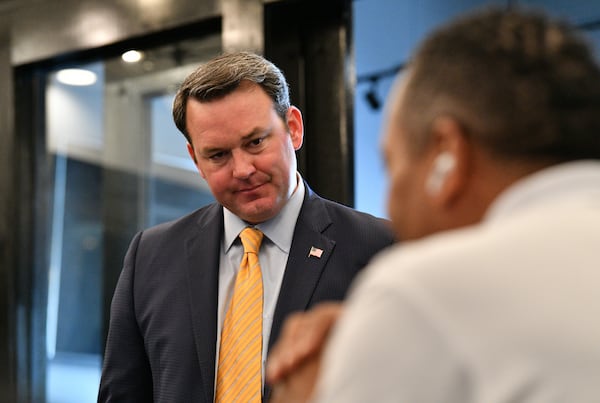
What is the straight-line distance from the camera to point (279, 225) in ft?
7.23

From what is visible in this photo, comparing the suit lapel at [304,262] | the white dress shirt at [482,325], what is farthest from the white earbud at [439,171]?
Result: the suit lapel at [304,262]

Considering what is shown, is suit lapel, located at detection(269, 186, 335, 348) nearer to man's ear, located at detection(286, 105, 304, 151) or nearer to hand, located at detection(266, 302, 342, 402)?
man's ear, located at detection(286, 105, 304, 151)

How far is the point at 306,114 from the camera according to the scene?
11.1ft

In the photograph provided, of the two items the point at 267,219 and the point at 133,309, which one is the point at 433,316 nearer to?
the point at 267,219

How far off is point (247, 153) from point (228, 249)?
0.84ft

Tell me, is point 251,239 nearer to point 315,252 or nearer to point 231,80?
point 315,252

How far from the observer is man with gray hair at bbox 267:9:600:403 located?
70cm

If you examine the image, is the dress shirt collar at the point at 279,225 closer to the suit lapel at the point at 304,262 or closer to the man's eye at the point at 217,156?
the suit lapel at the point at 304,262

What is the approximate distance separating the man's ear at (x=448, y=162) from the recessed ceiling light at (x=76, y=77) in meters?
3.49

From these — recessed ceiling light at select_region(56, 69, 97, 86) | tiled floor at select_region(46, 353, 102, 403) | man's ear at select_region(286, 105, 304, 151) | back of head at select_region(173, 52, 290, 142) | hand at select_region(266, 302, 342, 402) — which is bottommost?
tiled floor at select_region(46, 353, 102, 403)

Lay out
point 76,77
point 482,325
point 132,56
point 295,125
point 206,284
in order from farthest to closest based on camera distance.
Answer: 1. point 76,77
2. point 132,56
3. point 295,125
4. point 206,284
5. point 482,325

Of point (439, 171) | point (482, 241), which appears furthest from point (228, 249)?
point (482, 241)

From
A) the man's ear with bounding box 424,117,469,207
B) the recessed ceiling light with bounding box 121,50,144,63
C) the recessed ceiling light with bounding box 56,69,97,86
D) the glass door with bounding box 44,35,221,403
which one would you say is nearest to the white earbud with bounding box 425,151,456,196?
the man's ear with bounding box 424,117,469,207

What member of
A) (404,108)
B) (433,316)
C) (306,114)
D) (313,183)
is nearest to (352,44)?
(306,114)
